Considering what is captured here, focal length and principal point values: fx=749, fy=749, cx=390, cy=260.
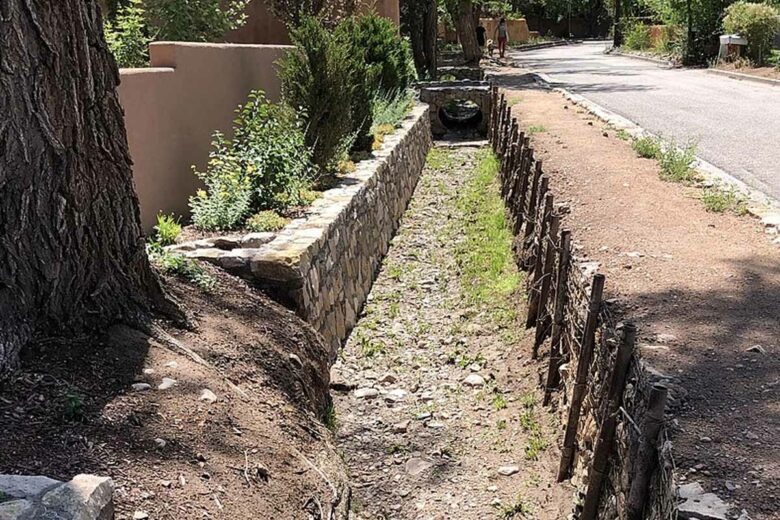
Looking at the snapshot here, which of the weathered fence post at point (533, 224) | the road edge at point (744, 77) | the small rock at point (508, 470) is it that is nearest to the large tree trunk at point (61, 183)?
the small rock at point (508, 470)

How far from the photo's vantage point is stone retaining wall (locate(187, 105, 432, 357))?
5094 mm

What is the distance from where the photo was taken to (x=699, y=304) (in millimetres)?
4492

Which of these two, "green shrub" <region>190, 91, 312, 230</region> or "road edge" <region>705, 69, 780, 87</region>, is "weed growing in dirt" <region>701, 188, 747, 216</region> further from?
"road edge" <region>705, 69, 780, 87</region>

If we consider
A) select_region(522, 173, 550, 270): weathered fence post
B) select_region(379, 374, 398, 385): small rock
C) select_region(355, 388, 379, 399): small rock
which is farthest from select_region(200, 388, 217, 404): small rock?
select_region(522, 173, 550, 270): weathered fence post

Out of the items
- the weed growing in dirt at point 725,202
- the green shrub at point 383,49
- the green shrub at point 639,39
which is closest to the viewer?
the weed growing in dirt at point 725,202

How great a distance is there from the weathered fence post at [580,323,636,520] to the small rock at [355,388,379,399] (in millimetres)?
2242

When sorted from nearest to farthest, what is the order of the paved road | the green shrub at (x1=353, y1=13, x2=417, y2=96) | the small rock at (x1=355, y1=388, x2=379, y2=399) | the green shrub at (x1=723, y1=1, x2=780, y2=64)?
1. the small rock at (x1=355, y1=388, x2=379, y2=399)
2. the paved road
3. the green shrub at (x1=353, y1=13, x2=417, y2=96)
4. the green shrub at (x1=723, y1=1, x2=780, y2=64)

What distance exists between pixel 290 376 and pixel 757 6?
81.0 ft

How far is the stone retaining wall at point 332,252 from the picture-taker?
16.7ft

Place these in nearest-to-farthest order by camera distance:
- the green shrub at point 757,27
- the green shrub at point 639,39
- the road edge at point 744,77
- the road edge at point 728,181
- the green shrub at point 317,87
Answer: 1. the road edge at point 728,181
2. the green shrub at point 317,87
3. the road edge at point 744,77
4. the green shrub at point 757,27
5. the green shrub at point 639,39

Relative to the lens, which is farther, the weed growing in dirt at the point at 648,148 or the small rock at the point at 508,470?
the weed growing in dirt at the point at 648,148

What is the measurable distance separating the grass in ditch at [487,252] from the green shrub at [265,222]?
227 cm

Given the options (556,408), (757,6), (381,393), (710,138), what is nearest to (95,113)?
(381,393)

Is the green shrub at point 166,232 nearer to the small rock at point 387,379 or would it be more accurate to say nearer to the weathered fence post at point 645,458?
the small rock at point 387,379
